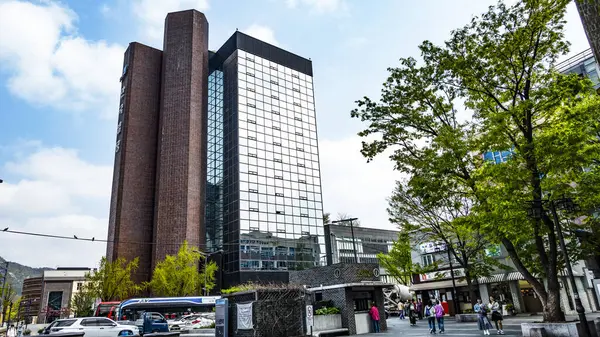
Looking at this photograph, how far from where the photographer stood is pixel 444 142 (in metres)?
17.0

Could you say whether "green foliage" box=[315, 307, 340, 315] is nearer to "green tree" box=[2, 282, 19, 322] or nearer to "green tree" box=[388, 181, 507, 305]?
"green tree" box=[388, 181, 507, 305]

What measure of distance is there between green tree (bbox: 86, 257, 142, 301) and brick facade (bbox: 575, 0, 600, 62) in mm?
51992

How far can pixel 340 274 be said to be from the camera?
25.2 metres

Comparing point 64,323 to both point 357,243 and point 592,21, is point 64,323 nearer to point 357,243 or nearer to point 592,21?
point 592,21

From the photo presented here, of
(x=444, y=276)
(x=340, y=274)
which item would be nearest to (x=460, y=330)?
(x=340, y=274)

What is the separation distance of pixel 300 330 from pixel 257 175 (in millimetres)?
42425

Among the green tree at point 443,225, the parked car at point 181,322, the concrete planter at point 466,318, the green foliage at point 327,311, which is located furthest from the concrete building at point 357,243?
the green foliage at point 327,311

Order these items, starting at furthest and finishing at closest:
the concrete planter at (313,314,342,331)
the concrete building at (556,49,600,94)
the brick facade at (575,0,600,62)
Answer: the concrete building at (556,49,600,94), the concrete planter at (313,314,342,331), the brick facade at (575,0,600,62)

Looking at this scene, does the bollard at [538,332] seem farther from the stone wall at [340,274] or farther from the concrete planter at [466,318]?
the concrete planter at [466,318]

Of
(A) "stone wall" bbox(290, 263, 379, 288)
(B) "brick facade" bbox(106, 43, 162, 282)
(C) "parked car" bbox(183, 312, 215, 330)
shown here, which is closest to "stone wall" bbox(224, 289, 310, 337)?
(A) "stone wall" bbox(290, 263, 379, 288)

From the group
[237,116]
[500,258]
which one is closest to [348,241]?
[237,116]

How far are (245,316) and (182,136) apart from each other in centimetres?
4778

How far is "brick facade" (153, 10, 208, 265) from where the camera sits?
181 feet

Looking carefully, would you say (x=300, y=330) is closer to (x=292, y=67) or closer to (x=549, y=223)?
(x=549, y=223)
